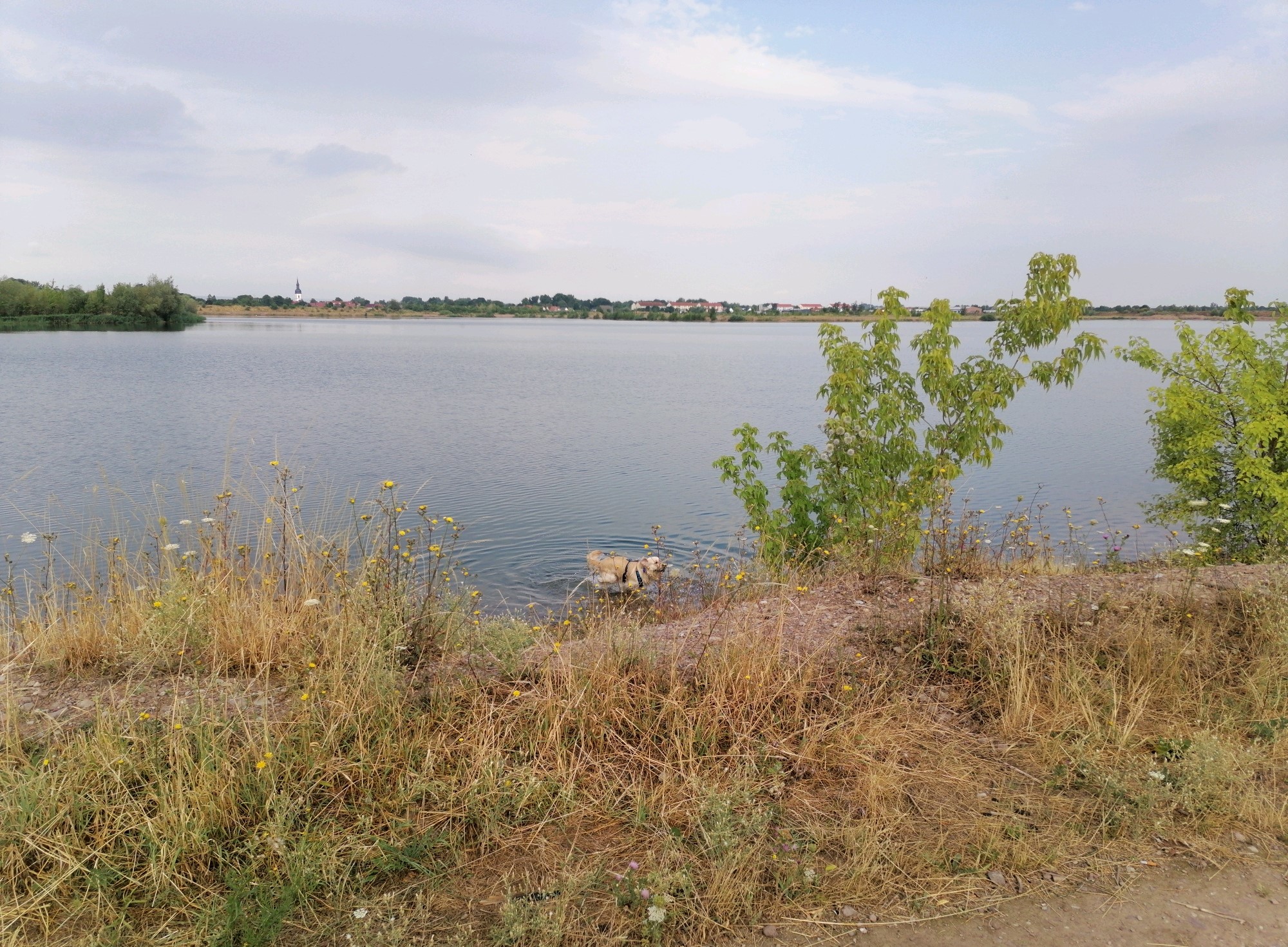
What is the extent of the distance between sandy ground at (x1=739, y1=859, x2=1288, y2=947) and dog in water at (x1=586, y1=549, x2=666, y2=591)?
692 centimetres

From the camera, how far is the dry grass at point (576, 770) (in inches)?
116

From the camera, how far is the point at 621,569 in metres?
11.0

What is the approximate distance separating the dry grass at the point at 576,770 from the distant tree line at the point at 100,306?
90891mm

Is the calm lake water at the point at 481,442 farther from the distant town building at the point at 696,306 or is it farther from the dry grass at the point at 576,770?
the distant town building at the point at 696,306

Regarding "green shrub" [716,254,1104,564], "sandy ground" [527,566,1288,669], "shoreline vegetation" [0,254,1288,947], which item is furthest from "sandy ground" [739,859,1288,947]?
"green shrub" [716,254,1104,564]

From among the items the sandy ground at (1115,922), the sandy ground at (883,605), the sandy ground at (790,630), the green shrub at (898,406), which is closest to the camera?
the sandy ground at (1115,922)

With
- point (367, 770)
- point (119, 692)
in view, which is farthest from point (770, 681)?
point (119, 692)

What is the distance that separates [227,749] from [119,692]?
0.99 m

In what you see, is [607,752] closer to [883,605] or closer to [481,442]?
[883,605]

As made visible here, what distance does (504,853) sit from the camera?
329 centimetres

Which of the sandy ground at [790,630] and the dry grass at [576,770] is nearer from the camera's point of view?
the dry grass at [576,770]

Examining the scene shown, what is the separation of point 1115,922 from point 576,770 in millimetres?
2168

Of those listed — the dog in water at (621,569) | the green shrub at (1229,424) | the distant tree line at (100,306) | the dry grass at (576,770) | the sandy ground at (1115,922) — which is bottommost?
the dog in water at (621,569)

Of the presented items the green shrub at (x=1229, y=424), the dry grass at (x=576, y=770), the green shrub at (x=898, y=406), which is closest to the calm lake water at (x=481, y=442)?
the green shrub at (x=898, y=406)
